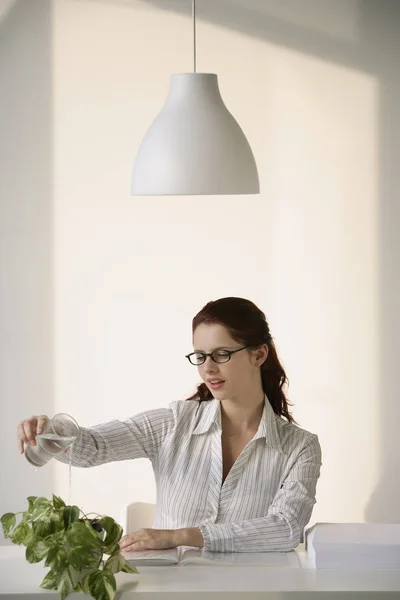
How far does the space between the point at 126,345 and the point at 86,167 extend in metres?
0.83

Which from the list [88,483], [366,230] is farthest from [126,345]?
[366,230]

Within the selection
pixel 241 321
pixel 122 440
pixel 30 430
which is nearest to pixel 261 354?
pixel 241 321

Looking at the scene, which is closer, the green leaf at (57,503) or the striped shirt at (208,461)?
the green leaf at (57,503)

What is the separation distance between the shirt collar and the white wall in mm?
1553

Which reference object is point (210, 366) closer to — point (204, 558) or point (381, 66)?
point (204, 558)

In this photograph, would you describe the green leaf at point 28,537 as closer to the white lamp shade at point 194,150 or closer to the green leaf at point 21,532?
the green leaf at point 21,532

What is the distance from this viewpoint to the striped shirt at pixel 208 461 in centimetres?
285

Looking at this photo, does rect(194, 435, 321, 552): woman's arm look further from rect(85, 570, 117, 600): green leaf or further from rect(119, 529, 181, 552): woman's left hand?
rect(85, 570, 117, 600): green leaf

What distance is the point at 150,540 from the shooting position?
248cm

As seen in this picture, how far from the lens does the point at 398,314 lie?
452 centimetres

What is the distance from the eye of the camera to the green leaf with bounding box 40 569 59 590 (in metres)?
2.07

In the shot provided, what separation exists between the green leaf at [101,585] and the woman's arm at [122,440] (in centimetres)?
89

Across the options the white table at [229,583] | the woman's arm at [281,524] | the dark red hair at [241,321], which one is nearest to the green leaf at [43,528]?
the white table at [229,583]

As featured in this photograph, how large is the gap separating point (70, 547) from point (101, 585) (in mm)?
99
